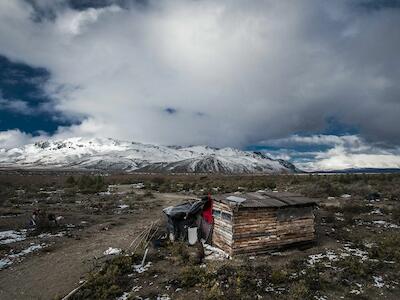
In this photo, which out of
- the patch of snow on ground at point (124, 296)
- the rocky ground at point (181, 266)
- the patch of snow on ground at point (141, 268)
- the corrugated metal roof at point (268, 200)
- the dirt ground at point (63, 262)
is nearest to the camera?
the patch of snow on ground at point (124, 296)

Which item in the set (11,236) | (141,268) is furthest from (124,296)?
(11,236)

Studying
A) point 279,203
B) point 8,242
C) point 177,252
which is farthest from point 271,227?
point 8,242

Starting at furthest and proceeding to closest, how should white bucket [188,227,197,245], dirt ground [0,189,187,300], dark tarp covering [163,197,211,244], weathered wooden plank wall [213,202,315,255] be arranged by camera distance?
dark tarp covering [163,197,211,244] → white bucket [188,227,197,245] → weathered wooden plank wall [213,202,315,255] → dirt ground [0,189,187,300]

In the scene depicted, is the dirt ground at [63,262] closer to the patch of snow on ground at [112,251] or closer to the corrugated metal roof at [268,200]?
the patch of snow on ground at [112,251]

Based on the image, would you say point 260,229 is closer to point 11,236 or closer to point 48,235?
point 48,235

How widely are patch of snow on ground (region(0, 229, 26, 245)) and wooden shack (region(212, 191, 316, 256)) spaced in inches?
525

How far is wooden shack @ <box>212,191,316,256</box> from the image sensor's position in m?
16.9

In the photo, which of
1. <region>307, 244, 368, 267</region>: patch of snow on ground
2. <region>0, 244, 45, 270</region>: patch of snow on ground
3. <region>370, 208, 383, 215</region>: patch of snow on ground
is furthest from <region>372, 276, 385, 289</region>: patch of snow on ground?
<region>0, 244, 45, 270</region>: patch of snow on ground

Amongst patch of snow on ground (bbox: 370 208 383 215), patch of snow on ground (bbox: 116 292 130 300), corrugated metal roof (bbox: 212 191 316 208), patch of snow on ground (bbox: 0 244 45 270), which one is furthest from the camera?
patch of snow on ground (bbox: 370 208 383 215)

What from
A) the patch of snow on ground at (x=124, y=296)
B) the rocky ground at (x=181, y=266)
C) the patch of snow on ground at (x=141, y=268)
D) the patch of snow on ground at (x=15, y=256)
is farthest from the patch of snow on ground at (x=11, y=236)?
the patch of snow on ground at (x=124, y=296)

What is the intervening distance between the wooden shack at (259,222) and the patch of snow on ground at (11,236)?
43.7 ft

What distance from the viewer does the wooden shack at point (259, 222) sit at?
16.9 meters

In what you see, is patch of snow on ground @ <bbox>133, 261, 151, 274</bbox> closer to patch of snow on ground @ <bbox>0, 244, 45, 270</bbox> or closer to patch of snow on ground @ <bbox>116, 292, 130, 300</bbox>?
patch of snow on ground @ <bbox>116, 292, 130, 300</bbox>

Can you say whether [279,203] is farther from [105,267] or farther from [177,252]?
[105,267]
